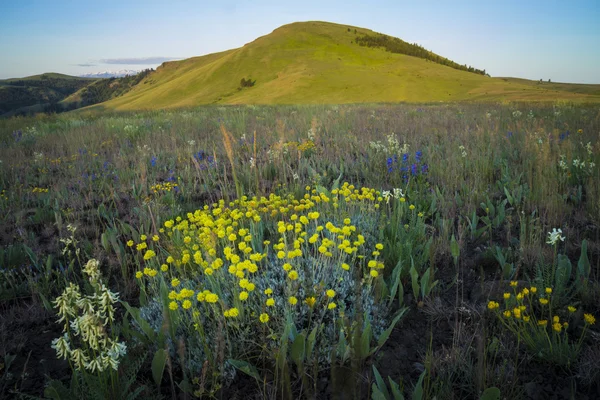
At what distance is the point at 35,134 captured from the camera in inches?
364

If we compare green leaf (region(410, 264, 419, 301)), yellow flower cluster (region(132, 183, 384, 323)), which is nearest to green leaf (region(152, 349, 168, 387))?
yellow flower cluster (region(132, 183, 384, 323))

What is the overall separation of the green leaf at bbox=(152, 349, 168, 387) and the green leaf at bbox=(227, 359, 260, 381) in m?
0.32

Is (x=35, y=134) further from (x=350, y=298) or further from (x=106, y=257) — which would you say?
(x=350, y=298)

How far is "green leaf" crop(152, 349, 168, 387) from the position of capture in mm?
1623

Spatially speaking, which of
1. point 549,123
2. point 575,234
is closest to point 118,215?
point 575,234

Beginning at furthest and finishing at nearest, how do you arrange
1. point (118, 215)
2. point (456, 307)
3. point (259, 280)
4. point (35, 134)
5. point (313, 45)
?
point (313, 45)
point (35, 134)
point (118, 215)
point (259, 280)
point (456, 307)

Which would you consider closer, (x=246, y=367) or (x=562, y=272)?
(x=246, y=367)

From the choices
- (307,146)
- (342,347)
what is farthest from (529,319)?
(307,146)

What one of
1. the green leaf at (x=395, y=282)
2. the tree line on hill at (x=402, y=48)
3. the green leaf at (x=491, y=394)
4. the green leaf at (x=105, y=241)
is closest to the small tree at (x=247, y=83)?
the tree line on hill at (x=402, y=48)

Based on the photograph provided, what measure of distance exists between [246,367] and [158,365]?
1.45 ft

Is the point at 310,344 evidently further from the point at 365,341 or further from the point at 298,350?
the point at 365,341

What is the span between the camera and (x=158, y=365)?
1637 mm

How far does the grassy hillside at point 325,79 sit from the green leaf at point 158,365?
28.8 m

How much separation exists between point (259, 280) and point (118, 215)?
256cm
